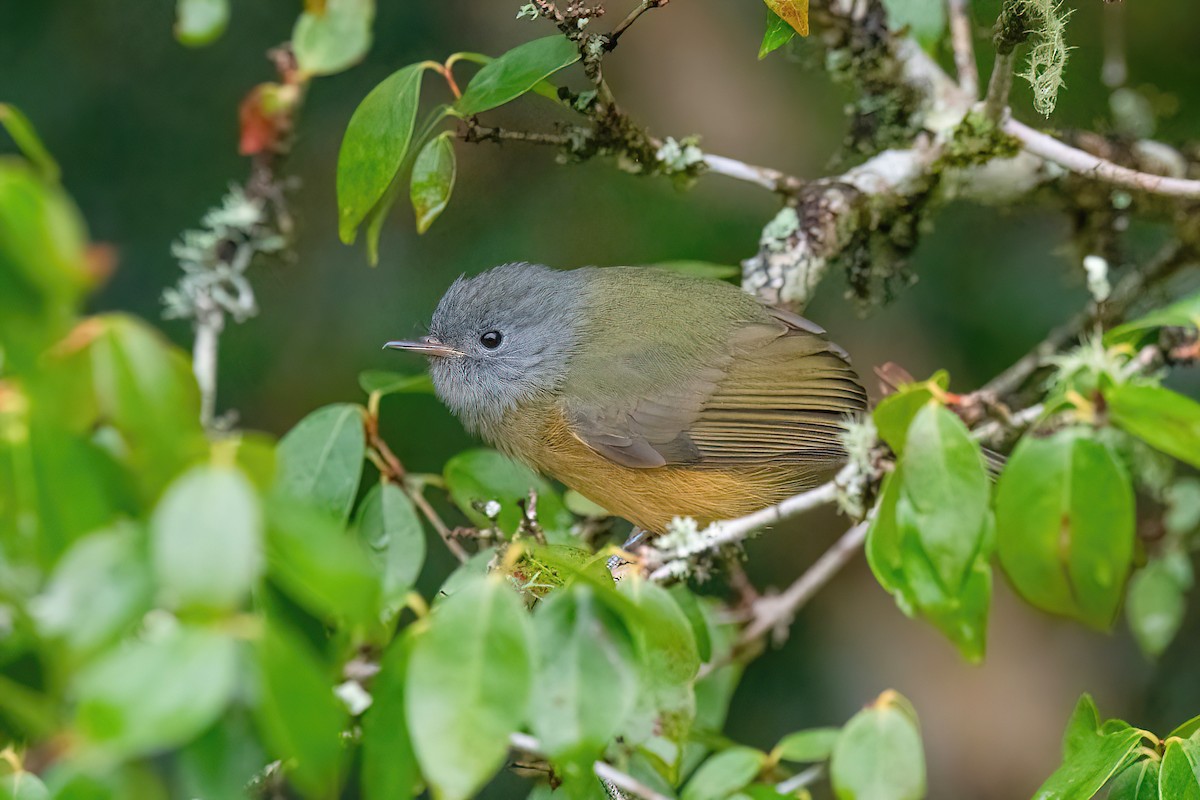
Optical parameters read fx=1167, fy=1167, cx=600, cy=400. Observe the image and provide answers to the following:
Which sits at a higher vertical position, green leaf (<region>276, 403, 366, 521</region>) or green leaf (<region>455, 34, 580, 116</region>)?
green leaf (<region>455, 34, 580, 116</region>)

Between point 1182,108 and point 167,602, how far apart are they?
4281 mm

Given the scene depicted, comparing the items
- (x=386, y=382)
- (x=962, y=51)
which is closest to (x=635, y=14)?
(x=386, y=382)

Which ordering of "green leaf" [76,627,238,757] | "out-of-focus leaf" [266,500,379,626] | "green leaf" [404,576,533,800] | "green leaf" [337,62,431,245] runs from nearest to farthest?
"green leaf" [76,627,238,757], "out-of-focus leaf" [266,500,379,626], "green leaf" [404,576,533,800], "green leaf" [337,62,431,245]

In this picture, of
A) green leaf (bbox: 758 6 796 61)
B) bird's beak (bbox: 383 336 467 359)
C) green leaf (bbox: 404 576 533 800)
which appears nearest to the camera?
green leaf (bbox: 404 576 533 800)

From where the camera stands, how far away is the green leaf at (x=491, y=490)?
273 cm

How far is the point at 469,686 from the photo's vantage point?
125cm

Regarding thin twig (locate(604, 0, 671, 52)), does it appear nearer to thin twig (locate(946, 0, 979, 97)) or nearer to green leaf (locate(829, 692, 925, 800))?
thin twig (locate(946, 0, 979, 97))

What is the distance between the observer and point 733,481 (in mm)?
3344

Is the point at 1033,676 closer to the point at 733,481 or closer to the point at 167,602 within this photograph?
the point at 733,481

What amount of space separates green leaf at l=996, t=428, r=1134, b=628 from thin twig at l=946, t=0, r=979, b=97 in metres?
1.96

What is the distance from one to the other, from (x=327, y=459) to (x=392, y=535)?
0.74ft

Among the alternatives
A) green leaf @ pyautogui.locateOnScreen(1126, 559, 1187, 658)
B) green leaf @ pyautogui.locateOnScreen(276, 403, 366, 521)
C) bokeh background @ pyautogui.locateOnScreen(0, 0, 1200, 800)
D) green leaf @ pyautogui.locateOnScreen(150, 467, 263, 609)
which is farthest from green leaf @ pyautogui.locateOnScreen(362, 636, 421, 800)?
bokeh background @ pyautogui.locateOnScreen(0, 0, 1200, 800)

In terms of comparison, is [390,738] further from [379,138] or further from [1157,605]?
[1157,605]

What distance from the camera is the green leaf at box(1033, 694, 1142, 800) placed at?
1.69 meters
